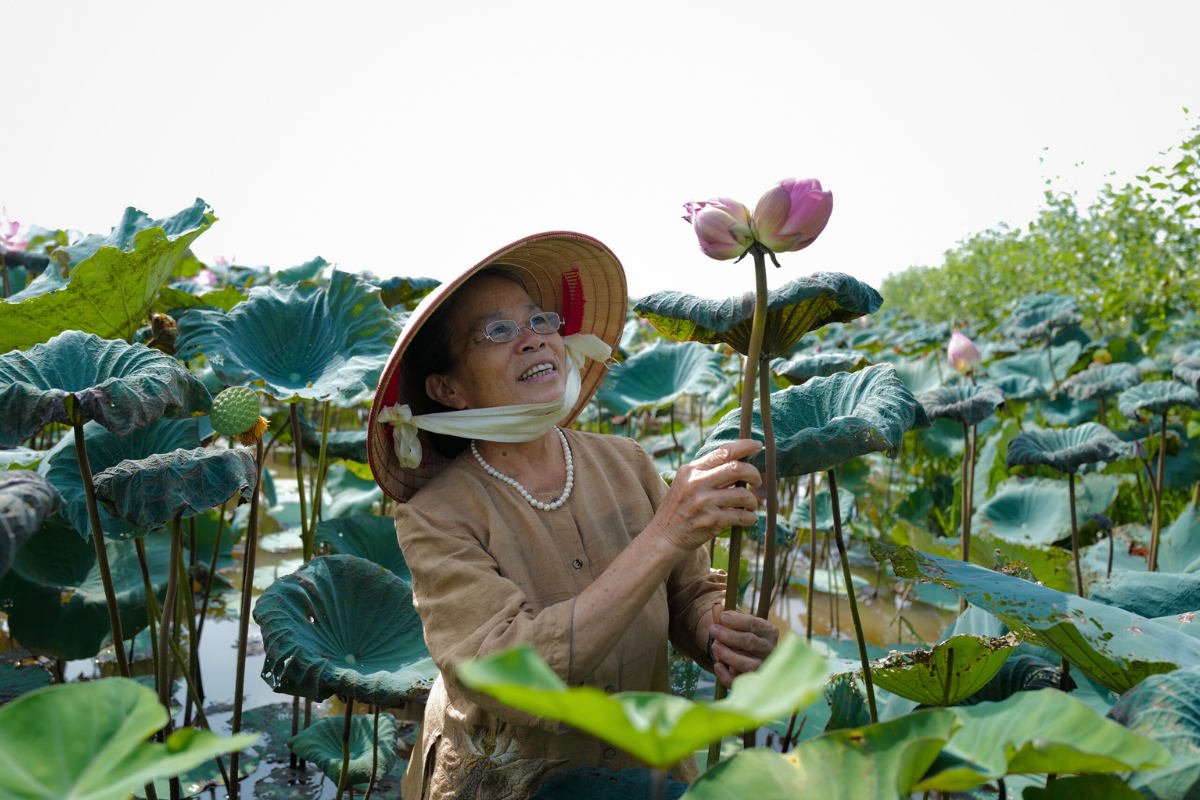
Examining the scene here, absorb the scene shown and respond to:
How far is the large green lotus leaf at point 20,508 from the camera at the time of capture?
585 mm

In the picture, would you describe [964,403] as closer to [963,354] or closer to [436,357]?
[963,354]

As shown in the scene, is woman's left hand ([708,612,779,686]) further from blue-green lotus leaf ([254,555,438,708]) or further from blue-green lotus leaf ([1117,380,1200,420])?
blue-green lotus leaf ([1117,380,1200,420])

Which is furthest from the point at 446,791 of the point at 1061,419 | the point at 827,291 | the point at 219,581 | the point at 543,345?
the point at 1061,419

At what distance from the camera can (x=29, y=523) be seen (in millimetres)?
610

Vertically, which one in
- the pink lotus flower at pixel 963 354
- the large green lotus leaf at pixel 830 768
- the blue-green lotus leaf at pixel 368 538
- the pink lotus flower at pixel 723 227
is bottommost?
the blue-green lotus leaf at pixel 368 538

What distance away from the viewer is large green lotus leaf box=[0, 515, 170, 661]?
1932mm

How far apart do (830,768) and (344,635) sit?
45.2 inches

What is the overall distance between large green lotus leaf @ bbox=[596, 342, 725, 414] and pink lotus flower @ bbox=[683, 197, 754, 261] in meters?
2.13

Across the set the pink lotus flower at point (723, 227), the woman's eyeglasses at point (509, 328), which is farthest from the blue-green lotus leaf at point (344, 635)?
the pink lotus flower at point (723, 227)

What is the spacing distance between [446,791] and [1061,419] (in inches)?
150

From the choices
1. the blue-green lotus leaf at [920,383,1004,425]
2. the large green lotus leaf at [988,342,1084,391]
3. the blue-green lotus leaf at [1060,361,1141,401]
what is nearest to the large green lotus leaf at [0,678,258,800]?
the blue-green lotus leaf at [920,383,1004,425]

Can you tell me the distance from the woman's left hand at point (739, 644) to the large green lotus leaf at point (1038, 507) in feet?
7.55

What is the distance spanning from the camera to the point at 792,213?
0.85m

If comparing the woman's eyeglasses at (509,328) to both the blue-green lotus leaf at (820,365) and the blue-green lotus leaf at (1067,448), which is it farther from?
the blue-green lotus leaf at (1067,448)
